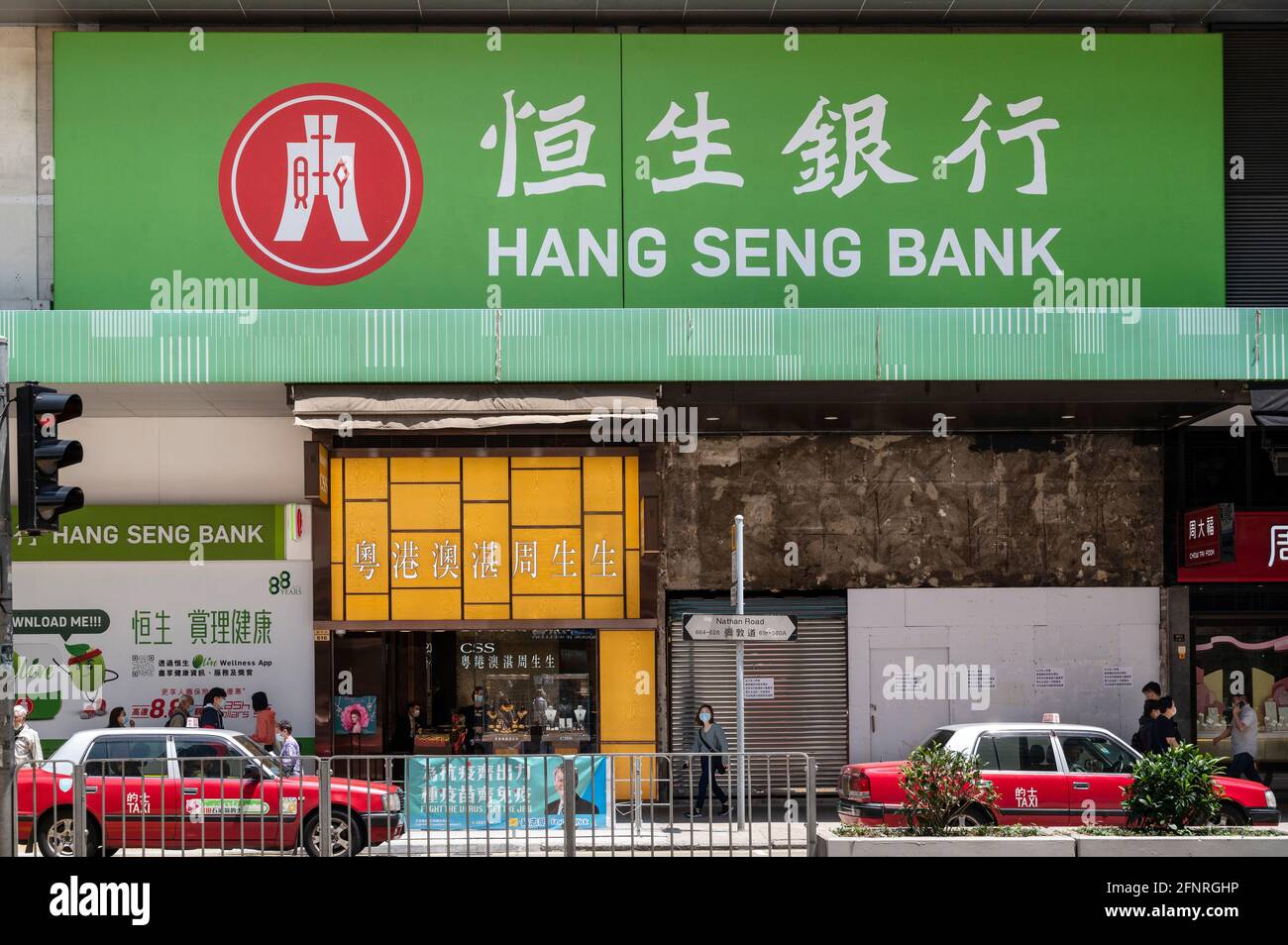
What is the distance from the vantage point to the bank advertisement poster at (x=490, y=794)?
12.2 meters

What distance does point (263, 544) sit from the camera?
19.0 m

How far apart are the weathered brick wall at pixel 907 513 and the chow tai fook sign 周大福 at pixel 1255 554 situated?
0.71m

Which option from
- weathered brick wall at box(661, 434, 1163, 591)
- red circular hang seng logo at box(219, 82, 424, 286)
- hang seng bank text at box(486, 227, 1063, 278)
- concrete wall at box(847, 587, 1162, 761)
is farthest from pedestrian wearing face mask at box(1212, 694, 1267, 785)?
red circular hang seng logo at box(219, 82, 424, 286)

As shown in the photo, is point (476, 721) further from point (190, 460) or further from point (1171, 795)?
point (1171, 795)

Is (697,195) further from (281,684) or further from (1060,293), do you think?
(281,684)

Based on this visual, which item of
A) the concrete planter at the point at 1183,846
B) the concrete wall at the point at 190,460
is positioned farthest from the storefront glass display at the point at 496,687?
the concrete planter at the point at 1183,846

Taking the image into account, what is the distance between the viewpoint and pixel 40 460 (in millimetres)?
9836

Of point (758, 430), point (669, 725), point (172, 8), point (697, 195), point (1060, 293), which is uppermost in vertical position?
point (172, 8)

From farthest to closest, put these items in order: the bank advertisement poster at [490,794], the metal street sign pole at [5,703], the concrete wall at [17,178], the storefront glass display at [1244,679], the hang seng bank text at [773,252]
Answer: the storefront glass display at [1244,679], the hang seng bank text at [773,252], the concrete wall at [17,178], the bank advertisement poster at [490,794], the metal street sign pole at [5,703]

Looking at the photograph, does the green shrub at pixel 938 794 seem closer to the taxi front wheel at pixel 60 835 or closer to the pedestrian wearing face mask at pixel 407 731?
the taxi front wheel at pixel 60 835

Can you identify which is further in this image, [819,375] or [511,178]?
[511,178]

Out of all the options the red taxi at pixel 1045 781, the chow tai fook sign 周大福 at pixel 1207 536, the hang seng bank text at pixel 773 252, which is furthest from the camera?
the hang seng bank text at pixel 773 252

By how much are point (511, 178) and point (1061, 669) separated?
407 inches
